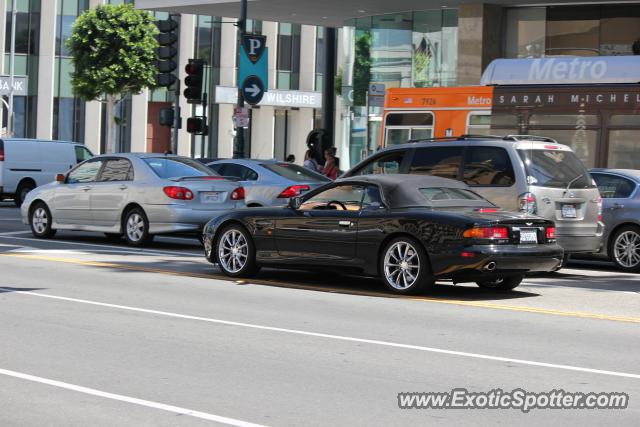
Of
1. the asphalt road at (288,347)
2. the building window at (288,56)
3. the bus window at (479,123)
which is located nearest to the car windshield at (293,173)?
the bus window at (479,123)

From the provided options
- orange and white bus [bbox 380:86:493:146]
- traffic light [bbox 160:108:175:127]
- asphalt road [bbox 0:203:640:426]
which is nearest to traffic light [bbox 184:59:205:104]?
traffic light [bbox 160:108:175:127]

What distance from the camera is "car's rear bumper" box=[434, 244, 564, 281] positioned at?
12.7 metres

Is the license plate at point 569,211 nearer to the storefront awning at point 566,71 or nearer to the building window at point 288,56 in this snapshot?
the storefront awning at point 566,71

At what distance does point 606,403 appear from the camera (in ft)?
24.2

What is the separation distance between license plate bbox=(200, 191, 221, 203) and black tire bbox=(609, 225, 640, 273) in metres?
6.22

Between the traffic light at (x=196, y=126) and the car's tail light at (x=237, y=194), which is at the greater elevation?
the traffic light at (x=196, y=126)

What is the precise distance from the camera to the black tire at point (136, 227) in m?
19.4

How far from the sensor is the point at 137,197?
19.4 meters

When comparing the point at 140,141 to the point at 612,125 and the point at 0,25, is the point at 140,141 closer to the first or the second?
the point at 0,25

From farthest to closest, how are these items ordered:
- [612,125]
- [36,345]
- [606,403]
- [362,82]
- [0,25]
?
1. [0,25]
2. [362,82]
3. [612,125]
4. [36,345]
5. [606,403]

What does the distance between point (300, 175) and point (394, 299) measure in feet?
30.2

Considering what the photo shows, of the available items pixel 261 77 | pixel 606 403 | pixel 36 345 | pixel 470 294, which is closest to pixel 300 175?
pixel 261 77

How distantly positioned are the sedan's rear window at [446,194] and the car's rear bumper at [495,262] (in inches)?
40.2

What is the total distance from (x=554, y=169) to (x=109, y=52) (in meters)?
43.4
